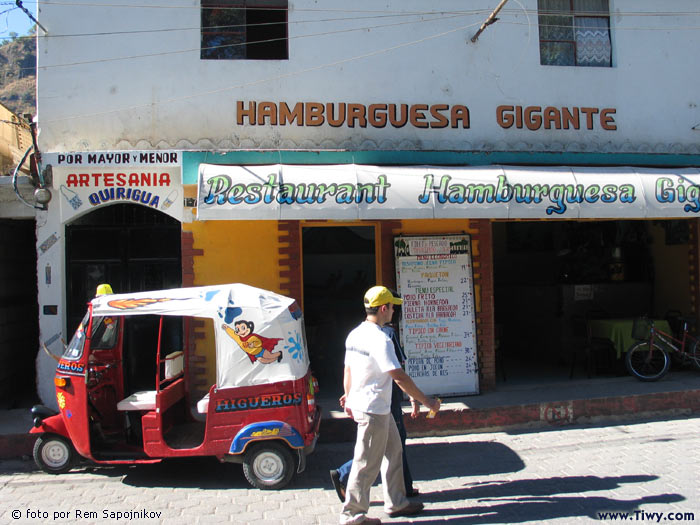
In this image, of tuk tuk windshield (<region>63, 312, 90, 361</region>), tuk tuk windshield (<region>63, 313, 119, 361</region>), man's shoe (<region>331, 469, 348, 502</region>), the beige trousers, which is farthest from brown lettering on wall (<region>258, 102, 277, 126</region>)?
man's shoe (<region>331, 469, 348, 502</region>)

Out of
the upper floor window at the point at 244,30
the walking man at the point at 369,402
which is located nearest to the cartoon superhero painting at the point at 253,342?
the walking man at the point at 369,402

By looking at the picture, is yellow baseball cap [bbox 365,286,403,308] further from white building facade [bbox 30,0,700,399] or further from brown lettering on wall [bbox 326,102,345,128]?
brown lettering on wall [bbox 326,102,345,128]

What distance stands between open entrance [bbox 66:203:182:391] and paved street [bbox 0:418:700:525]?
2.63 meters

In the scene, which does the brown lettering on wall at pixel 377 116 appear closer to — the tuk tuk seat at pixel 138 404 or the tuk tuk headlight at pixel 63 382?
the tuk tuk seat at pixel 138 404

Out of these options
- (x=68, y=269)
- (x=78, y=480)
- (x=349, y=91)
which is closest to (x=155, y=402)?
(x=78, y=480)

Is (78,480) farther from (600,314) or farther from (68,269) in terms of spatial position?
(600,314)

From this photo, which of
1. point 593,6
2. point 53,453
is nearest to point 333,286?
point 53,453

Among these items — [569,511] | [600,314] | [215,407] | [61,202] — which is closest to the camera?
[569,511]

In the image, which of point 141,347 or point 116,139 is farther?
point 141,347

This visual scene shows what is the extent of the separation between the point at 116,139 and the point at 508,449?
21.7 ft

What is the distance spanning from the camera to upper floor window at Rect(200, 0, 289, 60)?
28.7ft

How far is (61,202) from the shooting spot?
803 centimetres

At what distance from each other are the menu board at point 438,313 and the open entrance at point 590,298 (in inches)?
60.6

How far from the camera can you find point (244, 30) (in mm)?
8859
